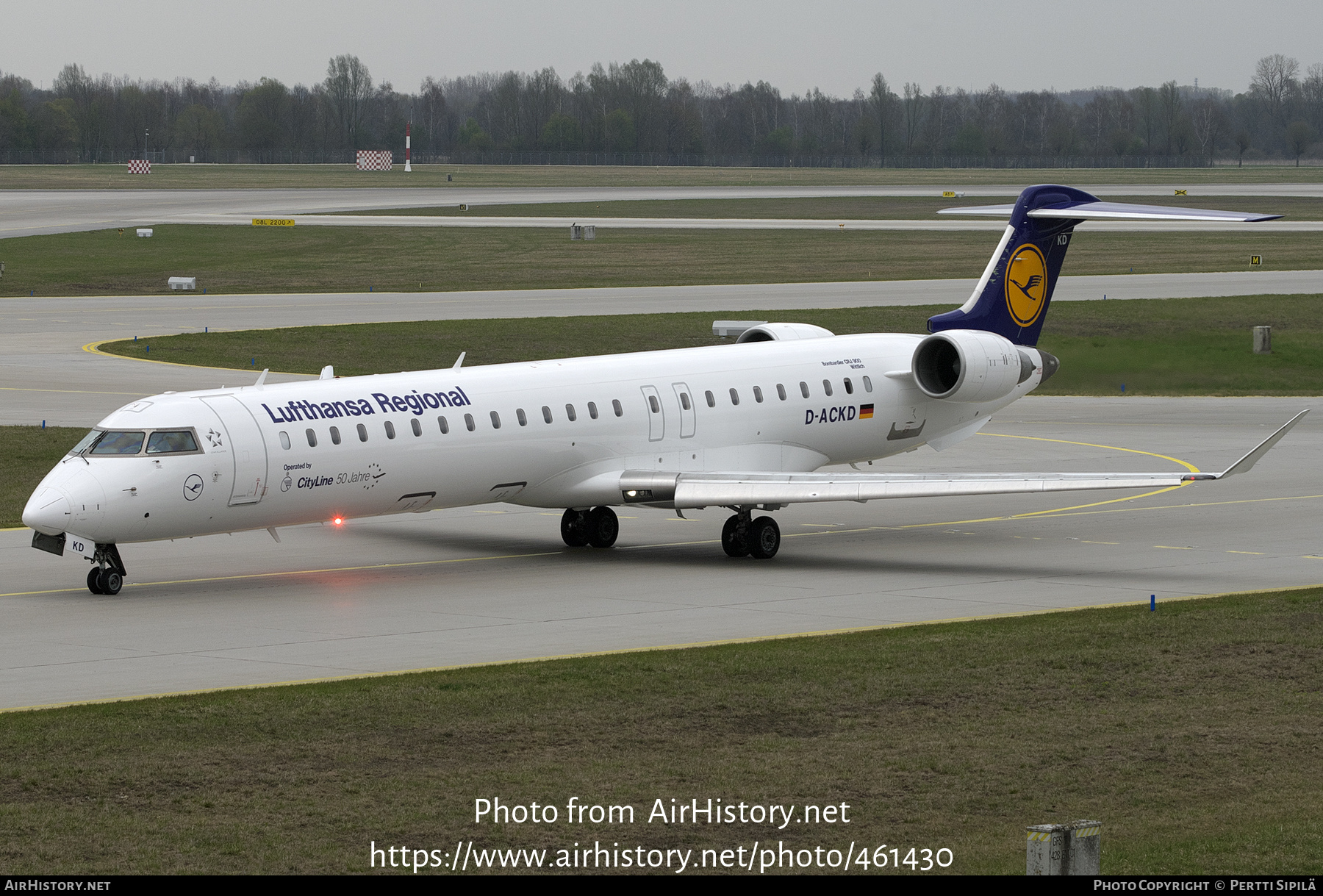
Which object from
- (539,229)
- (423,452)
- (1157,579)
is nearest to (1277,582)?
(1157,579)

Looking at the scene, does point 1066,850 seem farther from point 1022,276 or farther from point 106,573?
point 1022,276

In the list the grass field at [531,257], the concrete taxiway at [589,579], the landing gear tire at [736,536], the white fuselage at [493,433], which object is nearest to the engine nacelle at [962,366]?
the white fuselage at [493,433]

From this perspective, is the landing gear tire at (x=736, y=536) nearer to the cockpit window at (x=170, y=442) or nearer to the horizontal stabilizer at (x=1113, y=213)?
the horizontal stabilizer at (x=1113, y=213)

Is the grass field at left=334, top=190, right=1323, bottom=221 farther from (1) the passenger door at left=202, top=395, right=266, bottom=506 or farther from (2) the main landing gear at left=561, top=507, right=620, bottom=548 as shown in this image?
(1) the passenger door at left=202, top=395, right=266, bottom=506

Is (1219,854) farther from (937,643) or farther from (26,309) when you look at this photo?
(26,309)

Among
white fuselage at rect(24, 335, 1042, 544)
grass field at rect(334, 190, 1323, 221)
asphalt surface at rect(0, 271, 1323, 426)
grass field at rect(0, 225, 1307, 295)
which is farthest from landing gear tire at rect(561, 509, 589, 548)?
grass field at rect(334, 190, 1323, 221)

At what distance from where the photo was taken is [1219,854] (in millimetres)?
12578

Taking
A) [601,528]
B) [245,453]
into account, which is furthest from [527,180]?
[245,453]

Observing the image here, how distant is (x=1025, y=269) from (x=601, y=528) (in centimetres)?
1066

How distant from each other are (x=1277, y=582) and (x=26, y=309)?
54.1 meters

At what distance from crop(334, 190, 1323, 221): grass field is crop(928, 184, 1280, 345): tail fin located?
275ft

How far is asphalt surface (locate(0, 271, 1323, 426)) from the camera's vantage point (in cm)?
5181

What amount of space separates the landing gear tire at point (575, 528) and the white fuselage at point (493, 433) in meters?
1.10

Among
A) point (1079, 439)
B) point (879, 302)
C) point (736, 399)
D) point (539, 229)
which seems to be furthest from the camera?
point (539, 229)
